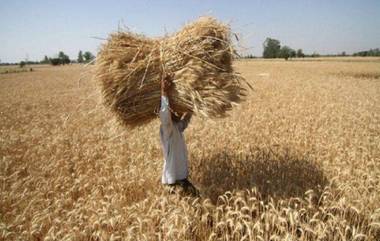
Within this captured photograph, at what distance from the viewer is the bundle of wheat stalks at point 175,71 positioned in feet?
13.9

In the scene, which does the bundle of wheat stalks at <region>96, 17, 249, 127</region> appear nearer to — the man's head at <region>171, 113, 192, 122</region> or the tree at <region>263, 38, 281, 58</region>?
the man's head at <region>171, 113, 192, 122</region>

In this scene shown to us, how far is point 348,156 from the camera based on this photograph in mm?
6066

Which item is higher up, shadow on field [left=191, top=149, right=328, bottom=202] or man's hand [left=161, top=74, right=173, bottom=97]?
man's hand [left=161, top=74, right=173, bottom=97]

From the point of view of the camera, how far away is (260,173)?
5.61 metres

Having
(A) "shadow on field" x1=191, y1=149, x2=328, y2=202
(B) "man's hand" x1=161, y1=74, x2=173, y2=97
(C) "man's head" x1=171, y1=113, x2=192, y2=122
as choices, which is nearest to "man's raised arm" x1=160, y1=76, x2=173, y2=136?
(B) "man's hand" x1=161, y1=74, x2=173, y2=97

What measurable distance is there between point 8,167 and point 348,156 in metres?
6.49

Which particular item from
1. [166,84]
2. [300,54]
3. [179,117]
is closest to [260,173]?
[179,117]

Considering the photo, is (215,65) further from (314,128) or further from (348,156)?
(314,128)

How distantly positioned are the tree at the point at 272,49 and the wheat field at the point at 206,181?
408 feet

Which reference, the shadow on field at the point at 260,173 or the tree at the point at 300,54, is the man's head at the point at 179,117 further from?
the tree at the point at 300,54

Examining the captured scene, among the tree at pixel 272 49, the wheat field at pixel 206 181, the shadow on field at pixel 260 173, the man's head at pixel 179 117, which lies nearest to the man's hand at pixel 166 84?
the man's head at pixel 179 117

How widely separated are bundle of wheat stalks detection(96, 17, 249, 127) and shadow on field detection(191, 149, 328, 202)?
142cm

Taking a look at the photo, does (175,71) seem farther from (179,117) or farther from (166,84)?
(179,117)

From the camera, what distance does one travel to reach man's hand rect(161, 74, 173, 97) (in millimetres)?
4363
